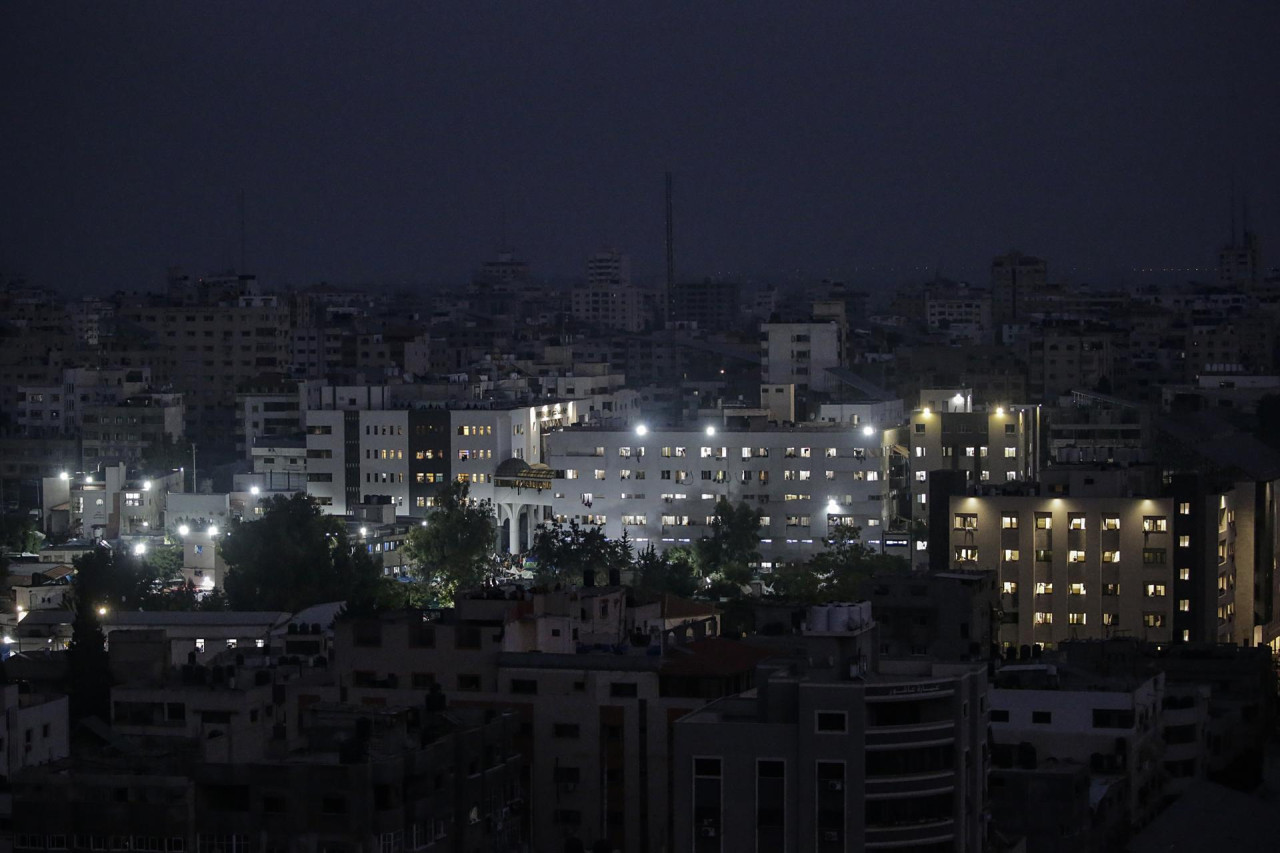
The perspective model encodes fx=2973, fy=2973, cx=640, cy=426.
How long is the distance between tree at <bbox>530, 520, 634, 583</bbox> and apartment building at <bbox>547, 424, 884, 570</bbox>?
162 centimetres

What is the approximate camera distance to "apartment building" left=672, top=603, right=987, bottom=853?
9.65 metres

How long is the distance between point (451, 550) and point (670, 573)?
1737 millimetres

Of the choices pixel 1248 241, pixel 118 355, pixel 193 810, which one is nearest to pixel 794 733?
pixel 193 810

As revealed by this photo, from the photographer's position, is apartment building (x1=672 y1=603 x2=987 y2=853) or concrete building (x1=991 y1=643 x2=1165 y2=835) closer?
apartment building (x1=672 y1=603 x2=987 y2=853)

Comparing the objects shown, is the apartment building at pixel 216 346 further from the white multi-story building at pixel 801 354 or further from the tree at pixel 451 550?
the tree at pixel 451 550

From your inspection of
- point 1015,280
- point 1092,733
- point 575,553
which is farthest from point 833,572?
point 1015,280

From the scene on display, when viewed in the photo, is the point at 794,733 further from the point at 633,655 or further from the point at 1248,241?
the point at 1248,241

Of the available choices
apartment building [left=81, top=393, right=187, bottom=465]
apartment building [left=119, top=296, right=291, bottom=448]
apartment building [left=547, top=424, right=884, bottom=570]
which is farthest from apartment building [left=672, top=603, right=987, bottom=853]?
apartment building [left=119, top=296, right=291, bottom=448]

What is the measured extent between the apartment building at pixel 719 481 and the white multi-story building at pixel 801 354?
4.75 meters

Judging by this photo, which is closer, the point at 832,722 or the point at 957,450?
the point at 832,722

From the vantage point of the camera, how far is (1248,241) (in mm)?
51875

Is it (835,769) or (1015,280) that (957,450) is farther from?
(1015,280)

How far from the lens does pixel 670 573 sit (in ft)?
64.2

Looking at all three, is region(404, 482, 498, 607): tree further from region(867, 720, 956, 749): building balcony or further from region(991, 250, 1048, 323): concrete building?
region(991, 250, 1048, 323): concrete building
